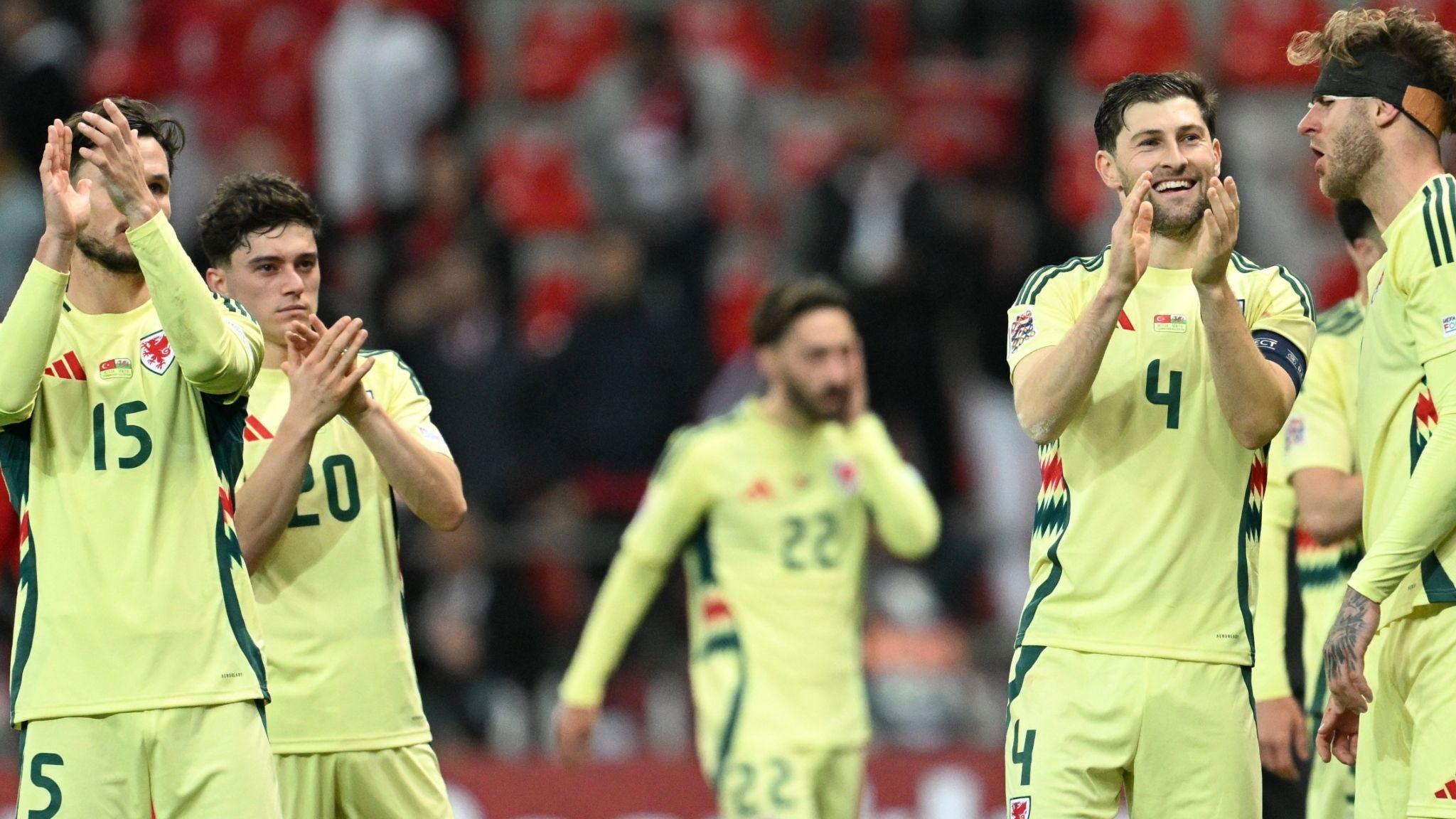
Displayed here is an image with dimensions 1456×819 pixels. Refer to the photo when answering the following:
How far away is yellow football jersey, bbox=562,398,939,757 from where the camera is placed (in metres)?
8.70

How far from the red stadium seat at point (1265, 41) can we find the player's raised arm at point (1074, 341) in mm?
9725

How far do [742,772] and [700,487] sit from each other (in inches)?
51.2

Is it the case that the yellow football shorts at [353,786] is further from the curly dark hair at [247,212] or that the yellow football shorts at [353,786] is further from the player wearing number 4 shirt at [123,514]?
the curly dark hair at [247,212]

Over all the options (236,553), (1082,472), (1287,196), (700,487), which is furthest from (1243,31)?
(236,553)

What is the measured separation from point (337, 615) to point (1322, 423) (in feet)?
11.2

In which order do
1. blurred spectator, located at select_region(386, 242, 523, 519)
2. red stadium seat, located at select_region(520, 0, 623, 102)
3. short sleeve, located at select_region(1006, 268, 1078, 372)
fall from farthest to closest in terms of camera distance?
red stadium seat, located at select_region(520, 0, 623, 102), blurred spectator, located at select_region(386, 242, 523, 519), short sleeve, located at select_region(1006, 268, 1078, 372)

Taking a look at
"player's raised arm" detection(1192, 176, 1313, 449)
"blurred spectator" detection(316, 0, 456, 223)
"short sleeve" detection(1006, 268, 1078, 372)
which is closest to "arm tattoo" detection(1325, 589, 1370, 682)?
"player's raised arm" detection(1192, 176, 1313, 449)

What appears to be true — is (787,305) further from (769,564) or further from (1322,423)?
(1322,423)

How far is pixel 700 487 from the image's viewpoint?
9.03m

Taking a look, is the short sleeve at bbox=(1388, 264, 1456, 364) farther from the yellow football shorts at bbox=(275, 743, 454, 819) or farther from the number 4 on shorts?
the yellow football shorts at bbox=(275, 743, 454, 819)

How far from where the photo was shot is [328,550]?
6.48 meters

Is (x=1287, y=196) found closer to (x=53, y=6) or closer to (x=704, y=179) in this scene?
(x=704, y=179)

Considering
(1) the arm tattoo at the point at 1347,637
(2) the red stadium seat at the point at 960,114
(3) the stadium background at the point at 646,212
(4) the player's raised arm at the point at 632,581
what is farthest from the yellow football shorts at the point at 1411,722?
(2) the red stadium seat at the point at 960,114

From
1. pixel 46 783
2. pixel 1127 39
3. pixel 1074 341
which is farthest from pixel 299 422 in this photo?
pixel 1127 39
